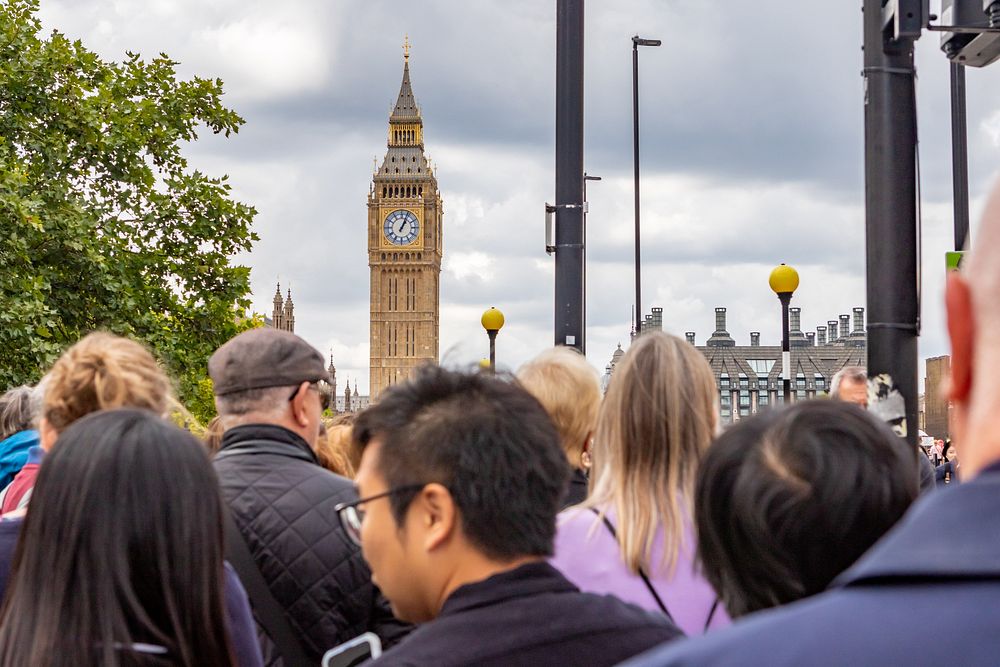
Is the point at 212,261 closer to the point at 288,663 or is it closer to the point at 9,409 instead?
the point at 9,409

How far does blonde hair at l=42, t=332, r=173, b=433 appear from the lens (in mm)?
4020

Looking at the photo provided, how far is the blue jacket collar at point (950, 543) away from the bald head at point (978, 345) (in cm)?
3

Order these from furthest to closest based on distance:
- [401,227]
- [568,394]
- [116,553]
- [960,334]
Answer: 1. [401,227]
2. [568,394]
3. [116,553]
4. [960,334]

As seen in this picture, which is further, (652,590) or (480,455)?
(652,590)

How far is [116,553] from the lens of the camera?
9.02 ft

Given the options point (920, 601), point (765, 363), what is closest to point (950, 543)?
point (920, 601)

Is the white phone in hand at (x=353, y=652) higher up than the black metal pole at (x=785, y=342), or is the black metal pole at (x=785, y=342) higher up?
the black metal pole at (x=785, y=342)

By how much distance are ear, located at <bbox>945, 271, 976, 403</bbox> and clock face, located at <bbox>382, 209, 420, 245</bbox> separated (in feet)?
500

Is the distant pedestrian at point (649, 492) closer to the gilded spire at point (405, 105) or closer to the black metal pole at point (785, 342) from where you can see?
the black metal pole at point (785, 342)

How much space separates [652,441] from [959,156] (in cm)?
1243

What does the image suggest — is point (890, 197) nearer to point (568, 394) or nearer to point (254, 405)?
point (568, 394)

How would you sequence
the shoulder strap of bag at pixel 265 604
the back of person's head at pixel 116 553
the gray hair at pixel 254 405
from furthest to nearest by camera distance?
1. the gray hair at pixel 254 405
2. the shoulder strap of bag at pixel 265 604
3. the back of person's head at pixel 116 553

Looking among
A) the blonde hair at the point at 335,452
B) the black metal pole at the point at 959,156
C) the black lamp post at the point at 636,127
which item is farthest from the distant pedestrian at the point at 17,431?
the black lamp post at the point at 636,127

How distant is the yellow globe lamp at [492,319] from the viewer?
79.5ft
